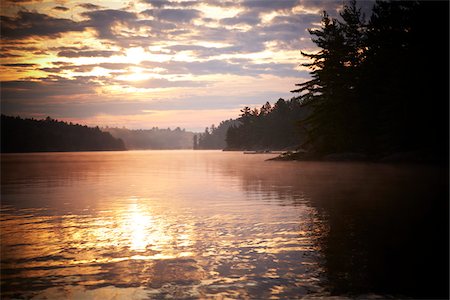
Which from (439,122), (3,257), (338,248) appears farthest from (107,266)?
(439,122)

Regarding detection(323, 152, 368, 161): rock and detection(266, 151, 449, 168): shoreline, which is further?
detection(323, 152, 368, 161): rock

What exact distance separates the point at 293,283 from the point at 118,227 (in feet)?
19.6

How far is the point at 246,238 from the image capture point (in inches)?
357

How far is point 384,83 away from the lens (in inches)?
1932

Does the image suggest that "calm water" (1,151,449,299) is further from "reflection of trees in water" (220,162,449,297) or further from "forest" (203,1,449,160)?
"forest" (203,1,449,160)

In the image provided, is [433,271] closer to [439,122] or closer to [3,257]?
[3,257]

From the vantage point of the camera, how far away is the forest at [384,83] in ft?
133

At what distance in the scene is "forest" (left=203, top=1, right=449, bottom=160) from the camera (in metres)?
40.5

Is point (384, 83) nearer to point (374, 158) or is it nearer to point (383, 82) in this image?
point (383, 82)

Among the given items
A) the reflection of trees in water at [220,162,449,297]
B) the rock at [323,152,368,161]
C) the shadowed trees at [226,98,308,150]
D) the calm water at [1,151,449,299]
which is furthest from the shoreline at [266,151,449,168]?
the shadowed trees at [226,98,308,150]

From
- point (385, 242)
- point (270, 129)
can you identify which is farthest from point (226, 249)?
point (270, 129)

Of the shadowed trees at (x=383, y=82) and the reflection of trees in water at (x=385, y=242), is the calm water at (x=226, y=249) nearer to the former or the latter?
the reflection of trees in water at (x=385, y=242)

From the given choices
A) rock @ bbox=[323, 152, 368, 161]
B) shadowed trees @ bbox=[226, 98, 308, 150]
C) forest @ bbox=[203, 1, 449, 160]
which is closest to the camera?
forest @ bbox=[203, 1, 449, 160]

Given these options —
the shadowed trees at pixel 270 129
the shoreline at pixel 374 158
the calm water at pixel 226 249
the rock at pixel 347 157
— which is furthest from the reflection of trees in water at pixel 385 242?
the shadowed trees at pixel 270 129
